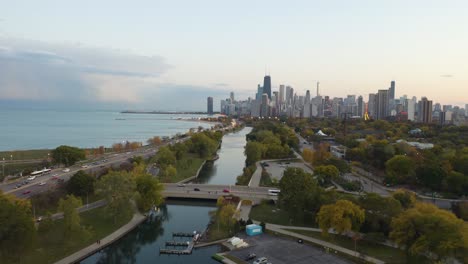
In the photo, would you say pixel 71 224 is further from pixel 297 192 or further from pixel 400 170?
Result: pixel 400 170

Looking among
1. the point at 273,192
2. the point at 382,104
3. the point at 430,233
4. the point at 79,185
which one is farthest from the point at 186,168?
the point at 382,104

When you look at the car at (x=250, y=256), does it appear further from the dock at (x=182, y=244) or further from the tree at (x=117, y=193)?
the tree at (x=117, y=193)

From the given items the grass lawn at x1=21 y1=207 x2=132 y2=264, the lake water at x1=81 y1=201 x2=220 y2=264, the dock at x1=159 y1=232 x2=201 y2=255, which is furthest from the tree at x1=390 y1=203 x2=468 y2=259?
the grass lawn at x1=21 y1=207 x2=132 y2=264

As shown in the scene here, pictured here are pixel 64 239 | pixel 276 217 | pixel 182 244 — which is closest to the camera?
pixel 64 239

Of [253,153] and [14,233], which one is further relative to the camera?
[253,153]

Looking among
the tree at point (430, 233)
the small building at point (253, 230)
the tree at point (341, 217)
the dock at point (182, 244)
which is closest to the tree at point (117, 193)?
the dock at point (182, 244)

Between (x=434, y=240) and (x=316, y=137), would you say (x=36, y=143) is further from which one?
(x=434, y=240)

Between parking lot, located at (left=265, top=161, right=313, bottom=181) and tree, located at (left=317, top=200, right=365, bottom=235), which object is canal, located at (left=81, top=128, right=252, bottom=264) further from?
parking lot, located at (left=265, top=161, right=313, bottom=181)
